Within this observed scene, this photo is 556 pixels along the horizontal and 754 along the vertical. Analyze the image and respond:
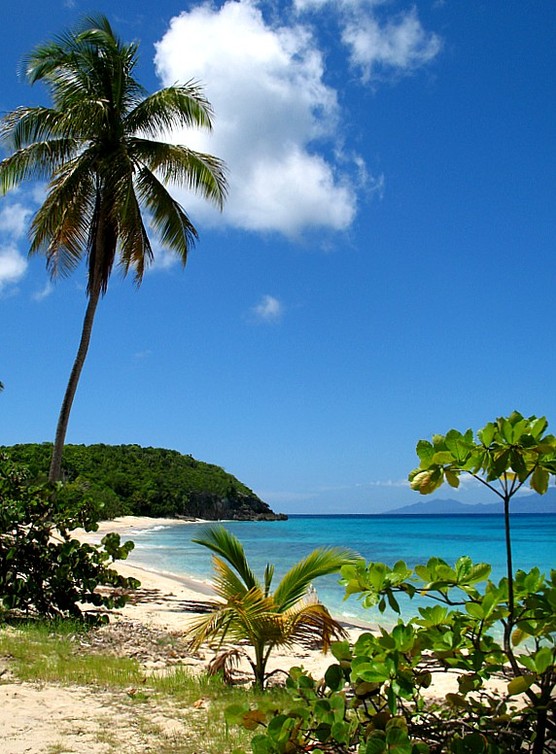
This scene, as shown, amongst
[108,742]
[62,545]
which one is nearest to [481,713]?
[108,742]

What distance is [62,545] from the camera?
838cm

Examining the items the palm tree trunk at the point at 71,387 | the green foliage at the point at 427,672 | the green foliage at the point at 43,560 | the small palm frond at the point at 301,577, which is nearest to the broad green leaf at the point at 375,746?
the green foliage at the point at 427,672

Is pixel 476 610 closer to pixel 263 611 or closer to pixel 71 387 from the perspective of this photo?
pixel 263 611

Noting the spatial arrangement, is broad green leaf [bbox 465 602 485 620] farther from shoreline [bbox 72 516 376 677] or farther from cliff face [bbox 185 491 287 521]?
cliff face [bbox 185 491 287 521]

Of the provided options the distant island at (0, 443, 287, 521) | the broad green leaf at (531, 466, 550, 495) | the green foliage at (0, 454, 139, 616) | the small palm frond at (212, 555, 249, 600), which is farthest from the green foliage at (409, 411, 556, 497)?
the distant island at (0, 443, 287, 521)

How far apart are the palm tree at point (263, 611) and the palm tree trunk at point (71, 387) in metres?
8.38

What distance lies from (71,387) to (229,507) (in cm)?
8468

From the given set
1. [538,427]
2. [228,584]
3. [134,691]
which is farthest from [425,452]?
[228,584]

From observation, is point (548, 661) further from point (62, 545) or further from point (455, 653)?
point (62, 545)

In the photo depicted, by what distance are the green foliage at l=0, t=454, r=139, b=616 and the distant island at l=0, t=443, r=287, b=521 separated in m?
42.6

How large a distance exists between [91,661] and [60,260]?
11.1 metres

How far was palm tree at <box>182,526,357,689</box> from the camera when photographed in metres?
6.11

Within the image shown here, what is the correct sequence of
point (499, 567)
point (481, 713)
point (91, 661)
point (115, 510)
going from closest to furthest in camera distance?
point (481, 713)
point (91, 661)
point (499, 567)
point (115, 510)

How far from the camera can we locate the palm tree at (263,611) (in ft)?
20.1
